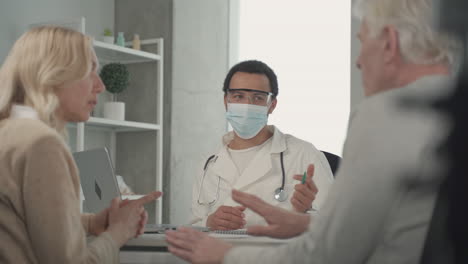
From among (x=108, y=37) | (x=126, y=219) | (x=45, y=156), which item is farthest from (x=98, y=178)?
(x=108, y=37)

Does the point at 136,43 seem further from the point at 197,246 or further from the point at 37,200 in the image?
the point at 197,246

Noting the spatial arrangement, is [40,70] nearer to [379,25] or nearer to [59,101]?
[59,101]

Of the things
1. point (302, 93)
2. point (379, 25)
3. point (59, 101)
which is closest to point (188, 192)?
point (302, 93)

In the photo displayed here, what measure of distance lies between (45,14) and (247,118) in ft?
7.26

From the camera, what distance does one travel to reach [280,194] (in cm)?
287

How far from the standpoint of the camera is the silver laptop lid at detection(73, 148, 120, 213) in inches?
85.7

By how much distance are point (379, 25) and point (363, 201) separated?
0.34 m

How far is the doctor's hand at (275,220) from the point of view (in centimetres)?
142

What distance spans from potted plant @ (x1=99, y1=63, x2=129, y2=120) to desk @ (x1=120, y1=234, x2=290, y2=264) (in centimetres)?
288

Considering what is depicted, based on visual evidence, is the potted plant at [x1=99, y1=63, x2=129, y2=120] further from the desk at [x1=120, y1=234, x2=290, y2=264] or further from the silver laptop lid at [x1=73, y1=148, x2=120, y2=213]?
the desk at [x1=120, y1=234, x2=290, y2=264]

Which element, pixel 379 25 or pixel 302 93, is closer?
pixel 379 25

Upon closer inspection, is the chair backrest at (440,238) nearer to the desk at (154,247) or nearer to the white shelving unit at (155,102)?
the desk at (154,247)

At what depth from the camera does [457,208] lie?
0.62 meters

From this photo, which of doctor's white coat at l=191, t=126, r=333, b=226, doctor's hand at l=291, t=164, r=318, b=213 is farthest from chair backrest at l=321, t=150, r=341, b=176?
doctor's hand at l=291, t=164, r=318, b=213
